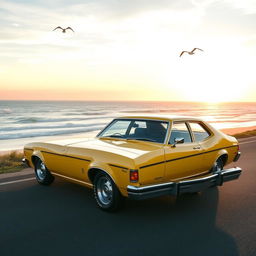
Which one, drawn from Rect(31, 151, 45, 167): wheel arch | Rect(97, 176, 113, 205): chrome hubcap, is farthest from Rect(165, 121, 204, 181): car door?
Rect(31, 151, 45, 167): wheel arch

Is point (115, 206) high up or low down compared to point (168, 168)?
down

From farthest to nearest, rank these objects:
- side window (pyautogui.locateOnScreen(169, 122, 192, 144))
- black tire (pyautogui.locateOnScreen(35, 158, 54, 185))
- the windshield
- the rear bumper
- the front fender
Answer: black tire (pyautogui.locateOnScreen(35, 158, 54, 185)) → side window (pyautogui.locateOnScreen(169, 122, 192, 144)) → the windshield → the front fender → the rear bumper

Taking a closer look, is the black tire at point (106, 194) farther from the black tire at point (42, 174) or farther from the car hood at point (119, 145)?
the black tire at point (42, 174)

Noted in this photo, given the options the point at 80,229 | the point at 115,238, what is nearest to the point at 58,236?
the point at 80,229

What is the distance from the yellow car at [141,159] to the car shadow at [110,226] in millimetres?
372

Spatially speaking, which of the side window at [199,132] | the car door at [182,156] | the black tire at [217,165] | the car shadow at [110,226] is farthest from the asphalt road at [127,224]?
the side window at [199,132]

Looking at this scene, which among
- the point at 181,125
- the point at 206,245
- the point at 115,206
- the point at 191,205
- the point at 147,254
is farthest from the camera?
the point at 181,125

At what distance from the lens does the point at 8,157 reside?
35.4 feet

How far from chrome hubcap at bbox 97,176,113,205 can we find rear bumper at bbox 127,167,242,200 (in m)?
0.62

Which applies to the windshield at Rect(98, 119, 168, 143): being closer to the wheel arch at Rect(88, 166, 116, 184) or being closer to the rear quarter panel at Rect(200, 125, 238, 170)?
the rear quarter panel at Rect(200, 125, 238, 170)

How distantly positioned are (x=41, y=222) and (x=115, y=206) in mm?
1111

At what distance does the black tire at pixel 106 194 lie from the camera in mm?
5086

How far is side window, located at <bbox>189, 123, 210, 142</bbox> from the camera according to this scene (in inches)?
249

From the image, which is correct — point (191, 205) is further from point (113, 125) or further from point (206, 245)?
point (113, 125)
